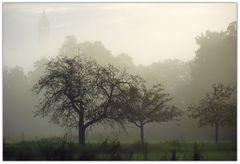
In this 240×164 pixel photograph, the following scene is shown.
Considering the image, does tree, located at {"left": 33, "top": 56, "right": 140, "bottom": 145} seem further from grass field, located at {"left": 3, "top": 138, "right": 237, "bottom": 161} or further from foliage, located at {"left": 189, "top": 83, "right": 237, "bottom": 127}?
foliage, located at {"left": 189, "top": 83, "right": 237, "bottom": 127}

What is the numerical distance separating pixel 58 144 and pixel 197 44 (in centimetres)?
186

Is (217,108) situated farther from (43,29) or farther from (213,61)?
(43,29)

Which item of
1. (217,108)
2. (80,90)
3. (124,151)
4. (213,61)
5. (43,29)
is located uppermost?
(43,29)

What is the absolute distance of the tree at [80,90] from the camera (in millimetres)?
20438

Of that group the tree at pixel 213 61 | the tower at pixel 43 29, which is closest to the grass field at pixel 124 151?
the tree at pixel 213 61

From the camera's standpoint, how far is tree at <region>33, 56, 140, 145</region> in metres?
20.4

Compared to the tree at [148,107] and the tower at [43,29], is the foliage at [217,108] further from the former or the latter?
the tower at [43,29]

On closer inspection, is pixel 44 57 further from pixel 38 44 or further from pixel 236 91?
pixel 236 91

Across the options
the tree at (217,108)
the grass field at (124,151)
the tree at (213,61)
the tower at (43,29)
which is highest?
the tower at (43,29)

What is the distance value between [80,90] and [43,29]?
0.78 meters

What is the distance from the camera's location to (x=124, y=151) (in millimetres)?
20406

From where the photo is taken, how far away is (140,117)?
20.5 meters

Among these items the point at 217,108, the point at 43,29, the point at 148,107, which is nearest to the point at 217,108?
the point at 217,108

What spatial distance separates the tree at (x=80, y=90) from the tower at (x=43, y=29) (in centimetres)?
25
